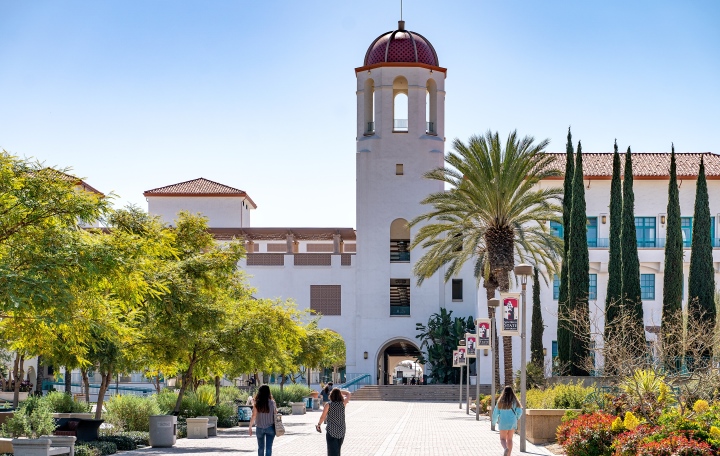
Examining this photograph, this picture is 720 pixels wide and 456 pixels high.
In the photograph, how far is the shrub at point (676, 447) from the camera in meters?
14.4

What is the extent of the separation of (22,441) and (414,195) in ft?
192

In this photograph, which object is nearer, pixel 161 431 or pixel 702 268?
pixel 161 431

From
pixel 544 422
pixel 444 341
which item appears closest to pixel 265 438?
pixel 544 422

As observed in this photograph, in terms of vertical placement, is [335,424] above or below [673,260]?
below

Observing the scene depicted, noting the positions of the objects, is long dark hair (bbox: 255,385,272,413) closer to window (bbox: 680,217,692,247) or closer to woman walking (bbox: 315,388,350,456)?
woman walking (bbox: 315,388,350,456)

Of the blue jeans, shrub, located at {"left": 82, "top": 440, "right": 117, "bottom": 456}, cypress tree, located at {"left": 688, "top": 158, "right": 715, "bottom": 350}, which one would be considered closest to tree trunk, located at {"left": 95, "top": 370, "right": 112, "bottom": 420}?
Answer: shrub, located at {"left": 82, "top": 440, "right": 117, "bottom": 456}

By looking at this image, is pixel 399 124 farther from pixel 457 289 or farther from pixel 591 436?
pixel 591 436

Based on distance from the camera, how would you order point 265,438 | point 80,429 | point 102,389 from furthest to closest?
point 102,389 → point 80,429 → point 265,438

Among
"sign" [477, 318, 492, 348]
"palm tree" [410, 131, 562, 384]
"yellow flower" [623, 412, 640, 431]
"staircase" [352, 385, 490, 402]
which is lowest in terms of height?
"staircase" [352, 385, 490, 402]

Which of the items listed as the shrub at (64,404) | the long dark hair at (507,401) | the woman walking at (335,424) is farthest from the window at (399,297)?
the woman walking at (335,424)

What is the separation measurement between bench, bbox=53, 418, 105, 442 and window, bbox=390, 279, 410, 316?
2076 inches

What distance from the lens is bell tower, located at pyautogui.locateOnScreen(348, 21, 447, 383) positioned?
74.5 metres

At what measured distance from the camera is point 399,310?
247ft

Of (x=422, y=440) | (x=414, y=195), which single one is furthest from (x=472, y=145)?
(x=414, y=195)
